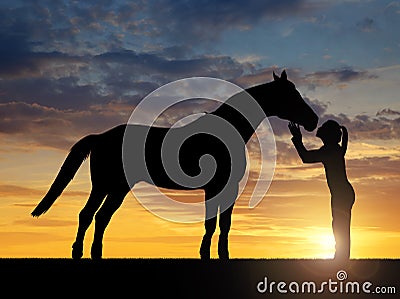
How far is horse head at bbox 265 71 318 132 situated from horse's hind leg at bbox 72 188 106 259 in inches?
160

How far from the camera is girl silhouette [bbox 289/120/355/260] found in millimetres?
11164

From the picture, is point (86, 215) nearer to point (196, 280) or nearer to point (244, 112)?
point (244, 112)

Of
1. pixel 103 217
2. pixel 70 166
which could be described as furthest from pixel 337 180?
pixel 70 166

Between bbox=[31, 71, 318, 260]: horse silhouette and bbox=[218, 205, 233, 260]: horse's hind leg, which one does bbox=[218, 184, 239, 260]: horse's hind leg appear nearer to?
bbox=[218, 205, 233, 260]: horse's hind leg

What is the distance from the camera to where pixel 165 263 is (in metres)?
10.8

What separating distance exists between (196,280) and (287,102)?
5412 mm

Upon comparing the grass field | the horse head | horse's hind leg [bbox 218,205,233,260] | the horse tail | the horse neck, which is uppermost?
the horse head

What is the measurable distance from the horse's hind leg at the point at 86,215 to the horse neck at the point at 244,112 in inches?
119

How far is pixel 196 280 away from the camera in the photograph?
30.2ft

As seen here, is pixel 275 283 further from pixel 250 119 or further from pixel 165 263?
pixel 250 119

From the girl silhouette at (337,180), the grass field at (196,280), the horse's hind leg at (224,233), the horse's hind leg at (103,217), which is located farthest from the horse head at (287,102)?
the horse's hind leg at (103,217)

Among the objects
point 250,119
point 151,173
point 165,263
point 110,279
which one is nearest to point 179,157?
point 151,173

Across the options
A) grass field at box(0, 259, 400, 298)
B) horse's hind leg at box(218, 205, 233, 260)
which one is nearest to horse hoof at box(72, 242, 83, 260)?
grass field at box(0, 259, 400, 298)

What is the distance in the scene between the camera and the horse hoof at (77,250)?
12516 mm
